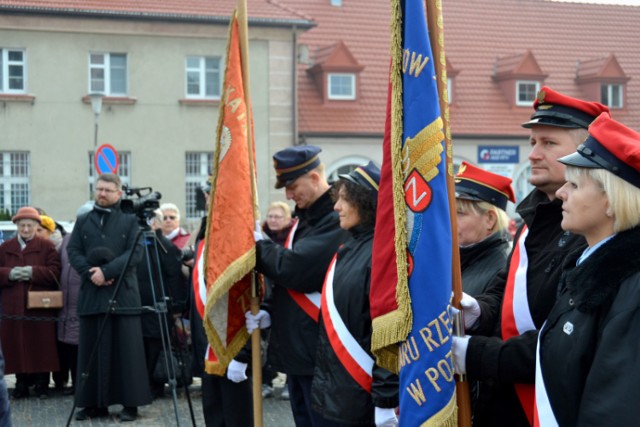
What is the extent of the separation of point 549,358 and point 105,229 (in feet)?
20.4

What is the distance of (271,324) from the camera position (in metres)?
5.65

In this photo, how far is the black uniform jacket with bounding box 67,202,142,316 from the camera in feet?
28.1

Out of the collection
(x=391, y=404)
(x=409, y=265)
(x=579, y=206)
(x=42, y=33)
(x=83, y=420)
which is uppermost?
(x=42, y=33)

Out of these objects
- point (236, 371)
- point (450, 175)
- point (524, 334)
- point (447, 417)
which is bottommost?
point (236, 371)

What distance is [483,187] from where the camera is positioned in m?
4.70

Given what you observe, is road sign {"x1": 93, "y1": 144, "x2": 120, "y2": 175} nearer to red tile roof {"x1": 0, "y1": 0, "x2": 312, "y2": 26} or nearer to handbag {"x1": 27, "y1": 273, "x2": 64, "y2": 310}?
handbag {"x1": 27, "y1": 273, "x2": 64, "y2": 310}

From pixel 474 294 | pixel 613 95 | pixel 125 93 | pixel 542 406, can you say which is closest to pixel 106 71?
pixel 125 93

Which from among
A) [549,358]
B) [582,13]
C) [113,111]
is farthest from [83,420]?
[582,13]

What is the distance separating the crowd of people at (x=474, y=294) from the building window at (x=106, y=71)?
20.1 meters

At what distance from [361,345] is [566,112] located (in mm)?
1489

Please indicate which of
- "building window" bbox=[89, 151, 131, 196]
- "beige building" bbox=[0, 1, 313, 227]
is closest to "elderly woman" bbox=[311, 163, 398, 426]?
"beige building" bbox=[0, 1, 313, 227]

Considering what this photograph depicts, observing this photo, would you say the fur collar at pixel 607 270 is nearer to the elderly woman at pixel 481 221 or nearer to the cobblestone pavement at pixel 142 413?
the elderly woman at pixel 481 221

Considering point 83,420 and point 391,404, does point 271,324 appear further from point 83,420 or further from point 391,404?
point 83,420

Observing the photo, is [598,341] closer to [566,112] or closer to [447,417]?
Result: [447,417]
